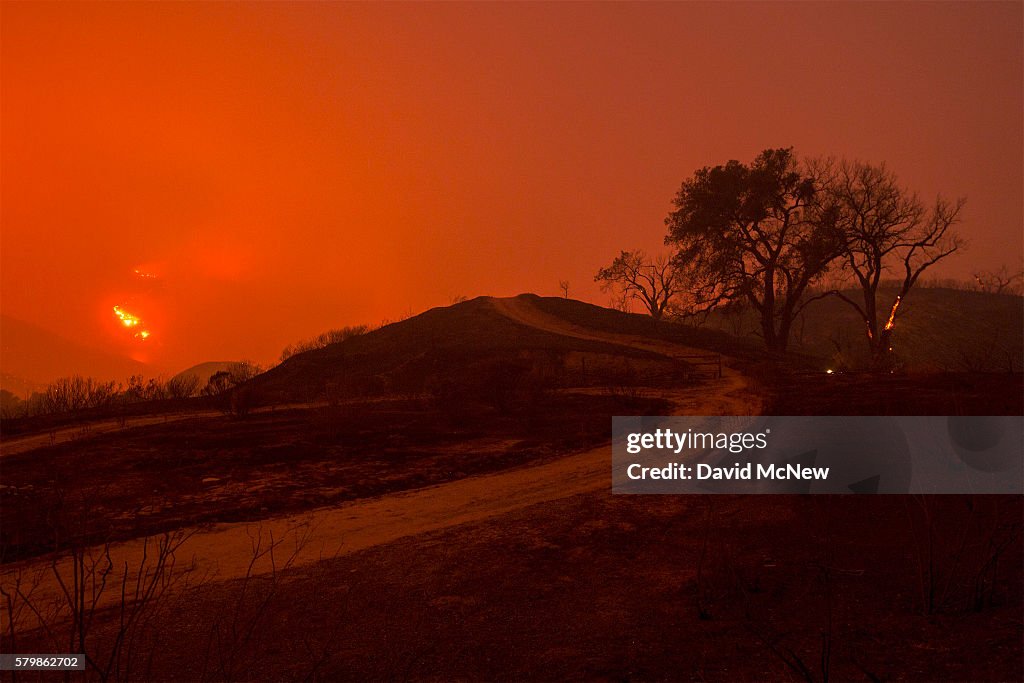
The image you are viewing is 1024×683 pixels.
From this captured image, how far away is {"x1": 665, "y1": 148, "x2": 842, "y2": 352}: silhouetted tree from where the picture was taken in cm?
4269

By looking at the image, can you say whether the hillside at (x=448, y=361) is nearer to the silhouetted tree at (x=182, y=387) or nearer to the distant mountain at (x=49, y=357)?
the silhouetted tree at (x=182, y=387)

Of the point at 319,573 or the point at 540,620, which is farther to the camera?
the point at 319,573

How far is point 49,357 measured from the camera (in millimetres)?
158125

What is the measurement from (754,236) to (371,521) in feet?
131

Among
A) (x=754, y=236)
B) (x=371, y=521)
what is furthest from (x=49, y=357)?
(x=371, y=521)

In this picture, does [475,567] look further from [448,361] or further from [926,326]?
[926,326]

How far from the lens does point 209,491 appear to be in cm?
1270

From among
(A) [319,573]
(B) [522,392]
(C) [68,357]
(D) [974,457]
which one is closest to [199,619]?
(A) [319,573]

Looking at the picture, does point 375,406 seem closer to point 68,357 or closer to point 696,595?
point 696,595

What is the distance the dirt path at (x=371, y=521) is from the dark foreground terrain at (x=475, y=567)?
0.06 m

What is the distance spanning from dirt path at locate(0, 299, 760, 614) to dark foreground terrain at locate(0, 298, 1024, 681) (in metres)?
0.06

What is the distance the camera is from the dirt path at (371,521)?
875 centimetres

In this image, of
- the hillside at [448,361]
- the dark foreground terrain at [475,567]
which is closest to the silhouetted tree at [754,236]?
the hillside at [448,361]

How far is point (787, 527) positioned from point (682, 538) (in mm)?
1558
